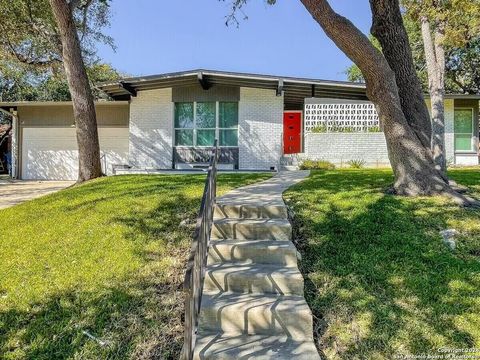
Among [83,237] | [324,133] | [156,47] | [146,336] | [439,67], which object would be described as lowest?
[146,336]

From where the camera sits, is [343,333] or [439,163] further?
[439,163]

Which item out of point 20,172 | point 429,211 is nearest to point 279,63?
point 20,172

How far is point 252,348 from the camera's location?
271 centimetres

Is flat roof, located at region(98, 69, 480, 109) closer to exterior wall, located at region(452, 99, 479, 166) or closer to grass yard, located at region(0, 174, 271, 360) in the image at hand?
exterior wall, located at region(452, 99, 479, 166)

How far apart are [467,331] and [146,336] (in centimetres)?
253

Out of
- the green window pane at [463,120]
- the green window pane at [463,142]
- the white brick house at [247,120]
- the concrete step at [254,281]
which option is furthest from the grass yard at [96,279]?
the green window pane at [463,120]

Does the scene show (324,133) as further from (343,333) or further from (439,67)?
(343,333)

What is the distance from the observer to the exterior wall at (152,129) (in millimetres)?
14023

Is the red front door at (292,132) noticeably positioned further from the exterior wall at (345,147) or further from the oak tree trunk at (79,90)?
the oak tree trunk at (79,90)

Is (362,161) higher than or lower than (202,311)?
higher

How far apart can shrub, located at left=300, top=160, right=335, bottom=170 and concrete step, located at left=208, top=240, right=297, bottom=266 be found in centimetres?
961

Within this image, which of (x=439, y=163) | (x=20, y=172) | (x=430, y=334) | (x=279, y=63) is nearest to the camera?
(x=430, y=334)

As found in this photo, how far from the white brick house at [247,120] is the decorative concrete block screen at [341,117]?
1.6 inches

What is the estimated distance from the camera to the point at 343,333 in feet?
9.31
